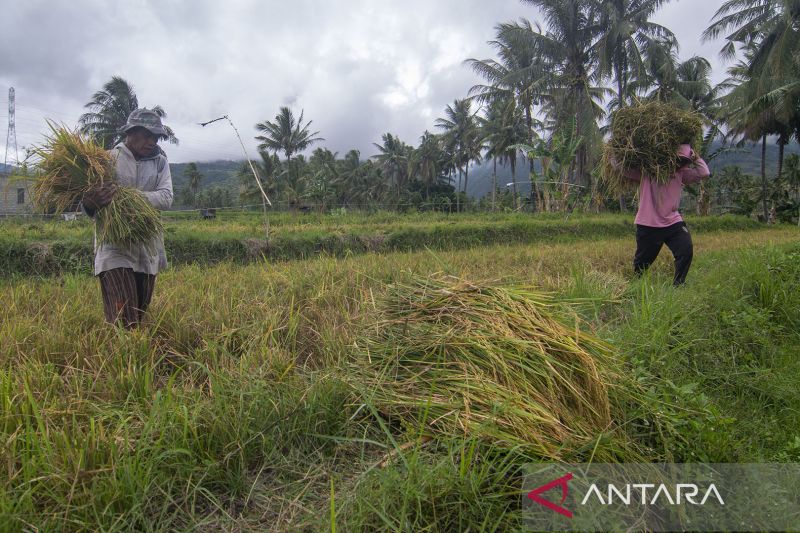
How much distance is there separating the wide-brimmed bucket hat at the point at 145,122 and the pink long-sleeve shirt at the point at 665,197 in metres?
3.65

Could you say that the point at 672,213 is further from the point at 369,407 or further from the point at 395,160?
the point at 395,160

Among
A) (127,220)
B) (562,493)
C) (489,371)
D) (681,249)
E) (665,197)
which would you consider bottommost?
(562,493)

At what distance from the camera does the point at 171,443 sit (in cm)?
130

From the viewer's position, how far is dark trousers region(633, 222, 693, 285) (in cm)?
352

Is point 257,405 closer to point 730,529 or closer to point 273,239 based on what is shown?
point 730,529

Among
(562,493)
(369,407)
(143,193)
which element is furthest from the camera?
(143,193)

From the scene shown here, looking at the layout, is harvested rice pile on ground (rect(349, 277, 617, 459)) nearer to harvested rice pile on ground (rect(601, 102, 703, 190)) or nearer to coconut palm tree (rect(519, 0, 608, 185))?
harvested rice pile on ground (rect(601, 102, 703, 190))

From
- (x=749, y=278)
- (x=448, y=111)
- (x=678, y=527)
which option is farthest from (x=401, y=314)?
(x=448, y=111)

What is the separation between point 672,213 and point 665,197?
152 millimetres

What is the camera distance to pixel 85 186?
7.62 feet

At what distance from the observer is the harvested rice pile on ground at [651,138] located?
360cm

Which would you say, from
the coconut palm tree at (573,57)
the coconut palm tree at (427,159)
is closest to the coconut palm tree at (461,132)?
the coconut palm tree at (427,159)

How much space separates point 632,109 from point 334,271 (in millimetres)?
3107

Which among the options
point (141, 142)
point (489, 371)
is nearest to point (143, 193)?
point (141, 142)
